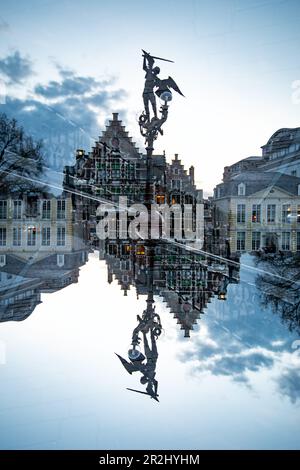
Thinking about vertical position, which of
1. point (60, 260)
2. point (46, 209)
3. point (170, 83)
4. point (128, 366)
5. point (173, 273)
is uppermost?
point (170, 83)

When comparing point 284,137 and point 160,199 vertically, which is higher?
point 284,137

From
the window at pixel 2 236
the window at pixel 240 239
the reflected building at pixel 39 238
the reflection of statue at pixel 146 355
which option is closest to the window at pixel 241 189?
the window at pixel 240 239

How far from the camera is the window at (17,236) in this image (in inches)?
185

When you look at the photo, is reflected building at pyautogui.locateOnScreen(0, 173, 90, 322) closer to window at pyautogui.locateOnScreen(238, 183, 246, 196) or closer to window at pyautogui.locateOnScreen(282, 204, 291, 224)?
window at pyautogui.locateOnScreen(238, 183, 246, 196)

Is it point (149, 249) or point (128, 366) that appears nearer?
point (128, 366)

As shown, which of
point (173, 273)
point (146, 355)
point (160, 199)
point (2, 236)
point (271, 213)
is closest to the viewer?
point (146, 355)

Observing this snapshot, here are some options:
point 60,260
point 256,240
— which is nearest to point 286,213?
point 256,240

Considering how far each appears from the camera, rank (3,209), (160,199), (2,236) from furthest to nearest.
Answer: (3,209), (2,236), (160,199)

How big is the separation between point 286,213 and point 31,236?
4107 mm

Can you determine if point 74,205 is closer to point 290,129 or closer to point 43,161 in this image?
point 43,161

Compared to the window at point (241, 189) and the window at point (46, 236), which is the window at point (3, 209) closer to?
the window at point (46, 236)

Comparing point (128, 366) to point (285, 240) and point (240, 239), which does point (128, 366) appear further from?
point (285, 240)

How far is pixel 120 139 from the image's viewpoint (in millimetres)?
4691
